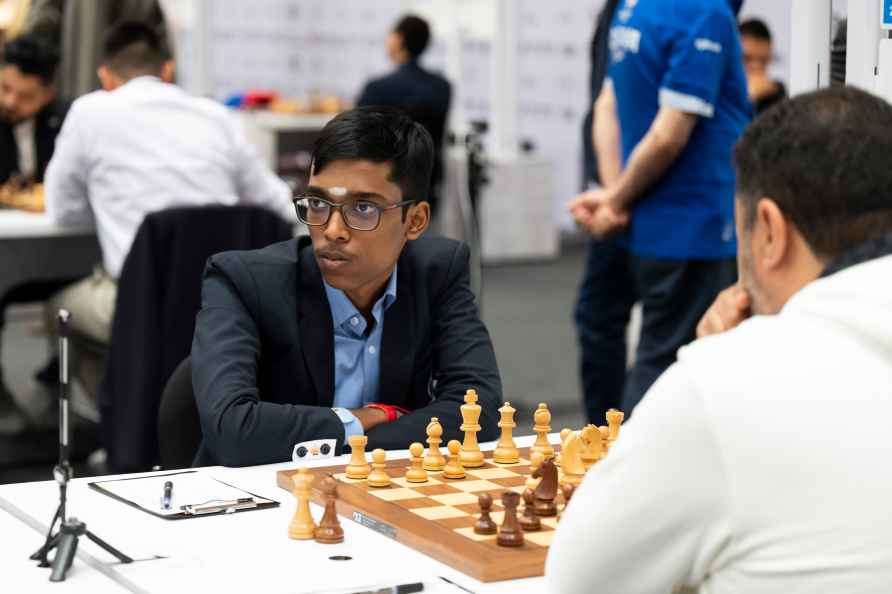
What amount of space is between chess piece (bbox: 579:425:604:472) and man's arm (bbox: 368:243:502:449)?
358 millimetres

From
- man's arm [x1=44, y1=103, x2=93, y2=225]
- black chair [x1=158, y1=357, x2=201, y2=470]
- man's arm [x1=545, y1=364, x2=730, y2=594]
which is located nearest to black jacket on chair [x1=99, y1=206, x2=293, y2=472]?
man's arm [x1=44, y1=103, x2=93, y2=225]

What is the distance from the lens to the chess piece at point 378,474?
2020 millimetres

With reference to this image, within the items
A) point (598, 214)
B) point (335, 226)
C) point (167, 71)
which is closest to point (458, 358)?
point (335, 226)

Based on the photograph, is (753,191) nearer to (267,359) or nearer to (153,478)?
(153,478)

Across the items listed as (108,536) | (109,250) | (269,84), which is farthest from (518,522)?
(269,84)

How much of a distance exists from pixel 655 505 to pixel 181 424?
4.92 feet

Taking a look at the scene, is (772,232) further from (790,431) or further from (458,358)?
(458,358)

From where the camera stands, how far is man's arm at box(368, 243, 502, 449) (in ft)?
8.30

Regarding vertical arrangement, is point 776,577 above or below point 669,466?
below

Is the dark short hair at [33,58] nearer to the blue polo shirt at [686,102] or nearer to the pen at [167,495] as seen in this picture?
the blue polo shirt at [686,102]

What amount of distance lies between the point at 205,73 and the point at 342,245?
9337 mm

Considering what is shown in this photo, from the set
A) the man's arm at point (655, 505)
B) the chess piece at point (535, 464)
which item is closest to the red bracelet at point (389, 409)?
the chess piece at point (535, 464)

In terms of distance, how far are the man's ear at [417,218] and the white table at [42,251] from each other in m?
2.39

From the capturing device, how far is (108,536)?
72.7 inches
